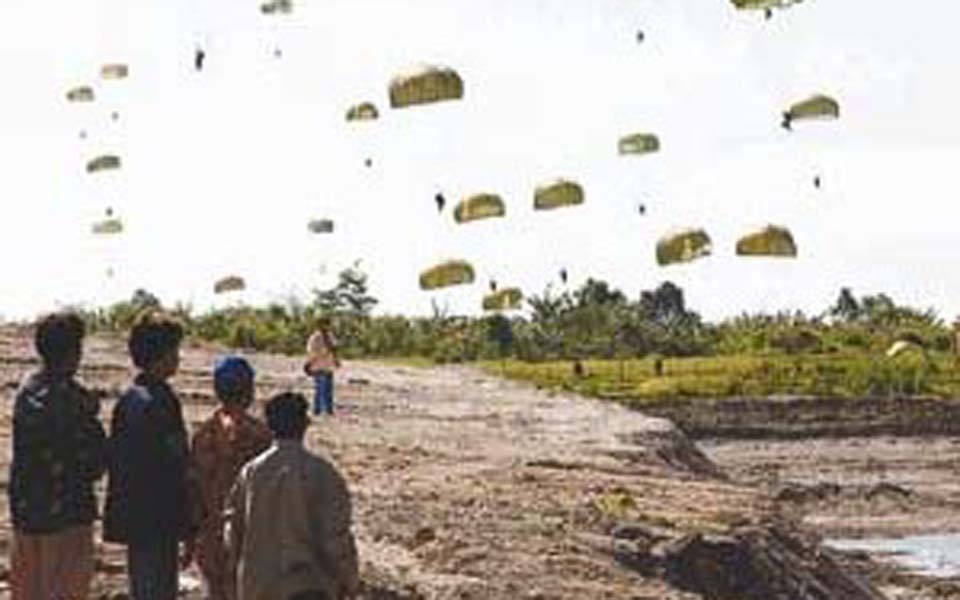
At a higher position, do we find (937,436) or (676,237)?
(676,237)

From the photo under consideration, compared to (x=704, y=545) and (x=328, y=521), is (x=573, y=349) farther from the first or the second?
(x=328, y=521)

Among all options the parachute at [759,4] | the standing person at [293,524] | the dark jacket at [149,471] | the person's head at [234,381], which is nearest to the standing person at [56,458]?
the dark jacket at [149,471]

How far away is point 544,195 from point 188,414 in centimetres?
1549

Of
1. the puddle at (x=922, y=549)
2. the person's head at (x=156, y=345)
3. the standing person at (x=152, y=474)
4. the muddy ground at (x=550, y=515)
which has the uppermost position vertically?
the person's head at (x=156, y=345)

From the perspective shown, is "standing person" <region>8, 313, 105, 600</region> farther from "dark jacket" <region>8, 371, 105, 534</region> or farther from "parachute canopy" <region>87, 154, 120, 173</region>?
"parachute canopy" <region>87, 154, 120, 173</region>

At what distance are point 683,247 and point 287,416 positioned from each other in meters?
43.9

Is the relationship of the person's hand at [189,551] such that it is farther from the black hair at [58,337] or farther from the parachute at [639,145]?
the parachute at [639,145]

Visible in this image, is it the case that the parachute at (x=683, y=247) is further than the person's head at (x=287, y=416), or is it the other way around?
the parachute at (x=683, y=247)

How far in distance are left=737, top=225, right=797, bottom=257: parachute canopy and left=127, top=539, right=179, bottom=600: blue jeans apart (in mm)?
38489

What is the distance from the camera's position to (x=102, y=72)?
158 feet

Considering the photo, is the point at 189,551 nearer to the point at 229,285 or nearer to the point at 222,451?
the point at 222,451

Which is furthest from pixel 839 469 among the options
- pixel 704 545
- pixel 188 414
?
pixel 704 545

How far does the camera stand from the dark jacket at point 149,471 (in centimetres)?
1191

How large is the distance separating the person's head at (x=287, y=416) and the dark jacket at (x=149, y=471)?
0.80 metres
